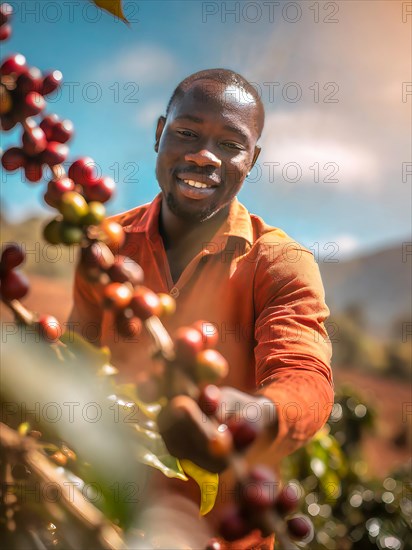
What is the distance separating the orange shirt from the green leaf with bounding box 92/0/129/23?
0.38 metres

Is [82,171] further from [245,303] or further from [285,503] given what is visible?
[245,303]

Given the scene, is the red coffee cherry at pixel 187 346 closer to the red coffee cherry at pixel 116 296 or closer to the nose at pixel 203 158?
the red coffee cherry at pixel 116 296

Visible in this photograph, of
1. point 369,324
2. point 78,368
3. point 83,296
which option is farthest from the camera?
point 369,324

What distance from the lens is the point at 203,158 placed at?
1.09 m

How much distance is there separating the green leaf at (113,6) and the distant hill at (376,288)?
627cm

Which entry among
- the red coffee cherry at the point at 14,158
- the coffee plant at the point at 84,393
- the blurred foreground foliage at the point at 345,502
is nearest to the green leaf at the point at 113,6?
the coffee plant at the point at 84,393

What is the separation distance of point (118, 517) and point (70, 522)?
125 mm

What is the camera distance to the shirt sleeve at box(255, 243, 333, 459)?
637 millimetres

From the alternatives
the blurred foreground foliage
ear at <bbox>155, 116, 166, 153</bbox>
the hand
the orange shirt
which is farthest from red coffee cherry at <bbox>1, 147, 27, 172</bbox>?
the blurred foreground foliage

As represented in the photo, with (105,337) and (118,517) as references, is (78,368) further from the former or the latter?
(105,337)

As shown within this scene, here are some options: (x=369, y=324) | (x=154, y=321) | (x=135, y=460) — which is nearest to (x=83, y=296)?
(x=135, y=460)

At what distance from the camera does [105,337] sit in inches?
46.3

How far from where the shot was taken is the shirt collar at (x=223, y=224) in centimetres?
121

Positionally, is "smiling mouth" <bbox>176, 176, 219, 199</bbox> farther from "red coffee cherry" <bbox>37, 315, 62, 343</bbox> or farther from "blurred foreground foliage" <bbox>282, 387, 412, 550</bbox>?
"blurred foreground foliage" <bbox>282, 387, 412, 550</bbox>
